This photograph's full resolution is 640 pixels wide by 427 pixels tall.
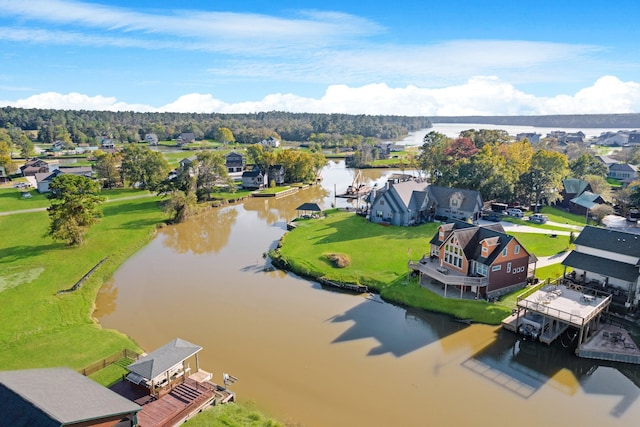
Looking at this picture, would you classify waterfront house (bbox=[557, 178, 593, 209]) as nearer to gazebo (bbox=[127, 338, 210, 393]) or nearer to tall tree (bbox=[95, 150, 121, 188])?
gazebo (bbox=[127, 338, 210, 393])

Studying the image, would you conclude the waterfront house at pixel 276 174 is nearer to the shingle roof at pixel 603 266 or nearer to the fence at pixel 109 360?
the shingle roof at pixel 603 266

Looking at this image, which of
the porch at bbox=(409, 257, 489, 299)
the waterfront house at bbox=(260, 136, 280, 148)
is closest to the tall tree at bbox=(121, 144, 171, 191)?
the porch at bbox=(409, 257, 489, 299)

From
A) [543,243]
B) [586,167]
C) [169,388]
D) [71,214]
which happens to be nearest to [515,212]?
[543,243]

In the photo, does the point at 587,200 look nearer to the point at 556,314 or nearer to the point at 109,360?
the point at 556,314

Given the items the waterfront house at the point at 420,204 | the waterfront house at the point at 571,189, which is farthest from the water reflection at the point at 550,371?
the waterfront house at the point at 571,189

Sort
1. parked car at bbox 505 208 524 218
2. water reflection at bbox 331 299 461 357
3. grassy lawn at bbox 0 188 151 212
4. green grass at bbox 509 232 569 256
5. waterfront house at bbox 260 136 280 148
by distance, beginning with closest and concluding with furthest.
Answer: water reflection at bbox 331 299 461 357 → green grass at bbox 509 232 569 256 → parked car at bbox 505 208 524 218 → grassy lawn at bbox 0 188 151 212 → waterfront house at bbox 260 136 280 148

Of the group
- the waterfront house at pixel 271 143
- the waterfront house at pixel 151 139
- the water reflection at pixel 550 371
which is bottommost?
the water reflection at pixel 550 371

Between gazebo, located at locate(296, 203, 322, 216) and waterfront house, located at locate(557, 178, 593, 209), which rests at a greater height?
waterfront house, located at locate(557, 178, 593, 209)
